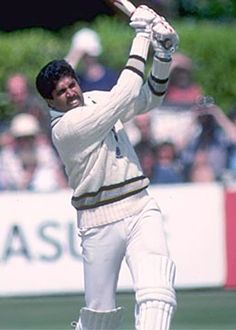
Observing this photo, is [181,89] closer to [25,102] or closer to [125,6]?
[25,102]

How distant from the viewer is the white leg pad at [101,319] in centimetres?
889

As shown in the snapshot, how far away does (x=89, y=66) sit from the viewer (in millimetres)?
14836

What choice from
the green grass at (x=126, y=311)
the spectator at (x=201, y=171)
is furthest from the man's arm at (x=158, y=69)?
the spectator at (x=201, y=171)

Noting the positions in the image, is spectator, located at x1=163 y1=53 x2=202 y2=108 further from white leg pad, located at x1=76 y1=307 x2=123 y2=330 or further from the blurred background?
white leg pad, located at x1=76 y1=307 x2=123 y2=330

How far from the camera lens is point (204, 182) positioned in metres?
13.4

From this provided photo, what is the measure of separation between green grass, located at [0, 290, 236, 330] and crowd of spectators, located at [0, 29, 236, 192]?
3.60 feet

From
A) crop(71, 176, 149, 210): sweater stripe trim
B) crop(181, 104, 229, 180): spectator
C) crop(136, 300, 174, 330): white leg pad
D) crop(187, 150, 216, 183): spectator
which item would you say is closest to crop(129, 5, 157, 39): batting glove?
crop(71, 176, 149, 210): sweater stripe trim

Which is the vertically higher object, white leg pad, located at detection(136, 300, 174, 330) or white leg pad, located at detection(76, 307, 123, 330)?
white leg pad, located at detection(136, 300, 174, 330)

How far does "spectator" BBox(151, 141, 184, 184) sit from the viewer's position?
13445 millimetres

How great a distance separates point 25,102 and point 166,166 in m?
1.58

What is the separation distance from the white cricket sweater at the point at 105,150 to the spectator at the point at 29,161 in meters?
4.44

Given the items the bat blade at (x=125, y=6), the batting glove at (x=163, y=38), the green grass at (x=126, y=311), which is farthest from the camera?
the green grass at (x=126, y=311)

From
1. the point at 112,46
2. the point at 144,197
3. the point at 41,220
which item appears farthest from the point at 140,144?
the point at 144,197

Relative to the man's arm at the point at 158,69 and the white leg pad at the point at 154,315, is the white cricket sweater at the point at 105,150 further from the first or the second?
the white leg pad at the point at 154,315
